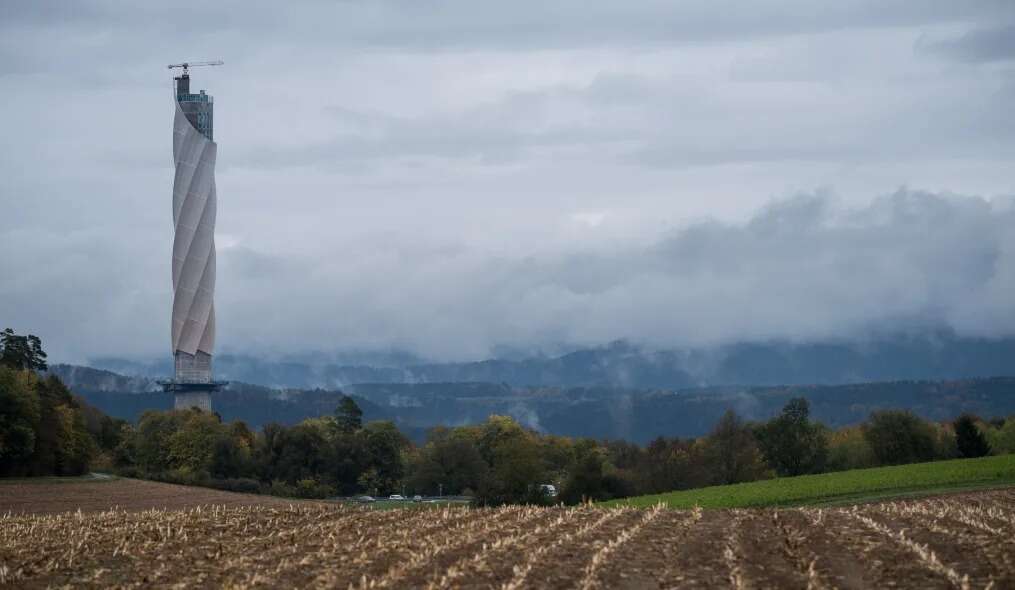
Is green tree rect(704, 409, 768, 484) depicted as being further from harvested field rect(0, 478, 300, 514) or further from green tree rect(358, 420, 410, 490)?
harvested field rect(0, 478, 300, 514)

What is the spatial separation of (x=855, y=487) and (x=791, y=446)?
69401mm

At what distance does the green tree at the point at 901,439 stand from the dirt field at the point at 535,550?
88.8 meters

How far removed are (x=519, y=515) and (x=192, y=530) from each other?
1361cm

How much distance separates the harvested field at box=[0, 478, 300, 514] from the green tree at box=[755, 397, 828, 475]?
69461 mm

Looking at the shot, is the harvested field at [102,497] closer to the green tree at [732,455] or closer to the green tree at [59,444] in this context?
the green tree at [59,444]

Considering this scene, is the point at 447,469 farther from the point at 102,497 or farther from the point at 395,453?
the point at 102,497

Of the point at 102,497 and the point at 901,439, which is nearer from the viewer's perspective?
the point at 102,497

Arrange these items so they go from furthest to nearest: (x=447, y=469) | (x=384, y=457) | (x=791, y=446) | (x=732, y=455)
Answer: (x=384, y=457) → (x=447, y=469) → (x=791, y=446) → (x=732, y=455)

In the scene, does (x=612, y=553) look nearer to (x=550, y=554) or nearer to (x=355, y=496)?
(x=550, y=554)

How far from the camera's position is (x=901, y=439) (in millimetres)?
145875

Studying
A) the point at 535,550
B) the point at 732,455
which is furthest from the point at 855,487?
the point at 732,455

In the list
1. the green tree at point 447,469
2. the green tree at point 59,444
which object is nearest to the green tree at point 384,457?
the green tree at point 447,469

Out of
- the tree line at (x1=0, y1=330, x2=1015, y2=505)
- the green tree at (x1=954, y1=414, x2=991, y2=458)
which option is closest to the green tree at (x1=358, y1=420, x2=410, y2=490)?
the tree line at (x1=0, y1=330, x2=1015, y2=505)

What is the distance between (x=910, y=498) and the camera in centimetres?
7375
